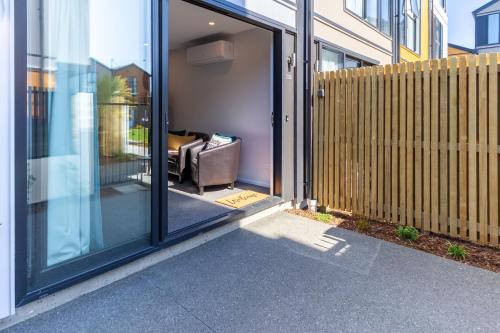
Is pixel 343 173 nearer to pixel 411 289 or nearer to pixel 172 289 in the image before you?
pixel 411 289

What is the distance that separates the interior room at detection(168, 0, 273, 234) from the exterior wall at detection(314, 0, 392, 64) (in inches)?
31.3

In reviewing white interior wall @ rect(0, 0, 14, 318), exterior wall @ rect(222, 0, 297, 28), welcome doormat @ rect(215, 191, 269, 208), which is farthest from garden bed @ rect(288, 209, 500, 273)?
white interior wall @ rect(0, 0, 14, 318)

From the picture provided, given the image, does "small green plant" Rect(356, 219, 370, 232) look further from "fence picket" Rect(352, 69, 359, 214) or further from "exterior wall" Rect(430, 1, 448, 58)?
"exterior wall" Rect(430, 1, 448, 58)

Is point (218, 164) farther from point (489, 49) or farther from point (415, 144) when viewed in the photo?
point (489, 49)

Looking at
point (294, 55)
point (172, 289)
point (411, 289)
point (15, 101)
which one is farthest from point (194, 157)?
point (411, 289)

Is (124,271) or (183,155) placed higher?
(183,155)

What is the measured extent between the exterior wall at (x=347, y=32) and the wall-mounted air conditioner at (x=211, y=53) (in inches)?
57.0

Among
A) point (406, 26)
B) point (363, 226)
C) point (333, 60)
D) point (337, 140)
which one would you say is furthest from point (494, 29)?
point (363, 226)

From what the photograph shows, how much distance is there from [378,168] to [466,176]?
2.93ft

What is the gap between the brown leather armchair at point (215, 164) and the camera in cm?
446

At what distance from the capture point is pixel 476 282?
2.47 metres

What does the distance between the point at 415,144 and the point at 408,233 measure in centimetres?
96

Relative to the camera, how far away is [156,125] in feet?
8.55

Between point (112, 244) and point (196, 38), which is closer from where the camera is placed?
point (112, 244)
